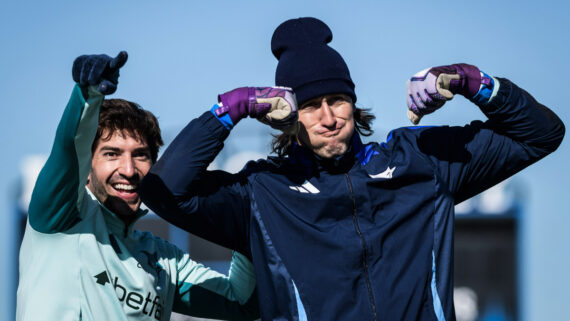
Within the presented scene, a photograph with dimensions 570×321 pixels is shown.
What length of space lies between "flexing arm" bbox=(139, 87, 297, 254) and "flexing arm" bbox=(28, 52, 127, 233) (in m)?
0.28

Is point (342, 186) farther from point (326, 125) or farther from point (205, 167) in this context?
point (205, 167)

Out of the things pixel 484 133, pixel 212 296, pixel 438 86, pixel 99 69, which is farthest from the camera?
pixel 212 296

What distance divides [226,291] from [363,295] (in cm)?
101

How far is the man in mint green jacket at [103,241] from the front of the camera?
127 inches

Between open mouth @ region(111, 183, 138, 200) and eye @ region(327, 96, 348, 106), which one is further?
open mouth @ region(111, 183, 138, 200)

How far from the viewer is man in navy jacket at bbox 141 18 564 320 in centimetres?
318

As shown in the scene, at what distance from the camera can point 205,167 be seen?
3.24m

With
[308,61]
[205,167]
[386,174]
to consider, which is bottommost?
[205,167]

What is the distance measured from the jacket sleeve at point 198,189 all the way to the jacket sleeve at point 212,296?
648 mm

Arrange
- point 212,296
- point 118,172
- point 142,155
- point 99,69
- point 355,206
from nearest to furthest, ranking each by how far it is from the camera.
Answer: point 99,69 → point 355,206 → point 118,172 → point 142,155 → point 212,296

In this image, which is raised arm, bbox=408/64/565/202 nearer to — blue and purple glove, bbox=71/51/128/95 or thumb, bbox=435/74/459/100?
thumb, bbox=435/74/459/100

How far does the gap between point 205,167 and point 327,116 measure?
521 millimetres

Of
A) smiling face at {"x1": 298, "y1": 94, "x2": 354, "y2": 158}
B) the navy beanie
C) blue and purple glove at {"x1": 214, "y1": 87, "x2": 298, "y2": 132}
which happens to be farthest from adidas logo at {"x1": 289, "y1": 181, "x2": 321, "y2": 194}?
the navy beanie

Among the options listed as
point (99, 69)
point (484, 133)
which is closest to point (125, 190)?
point (99, 69)
